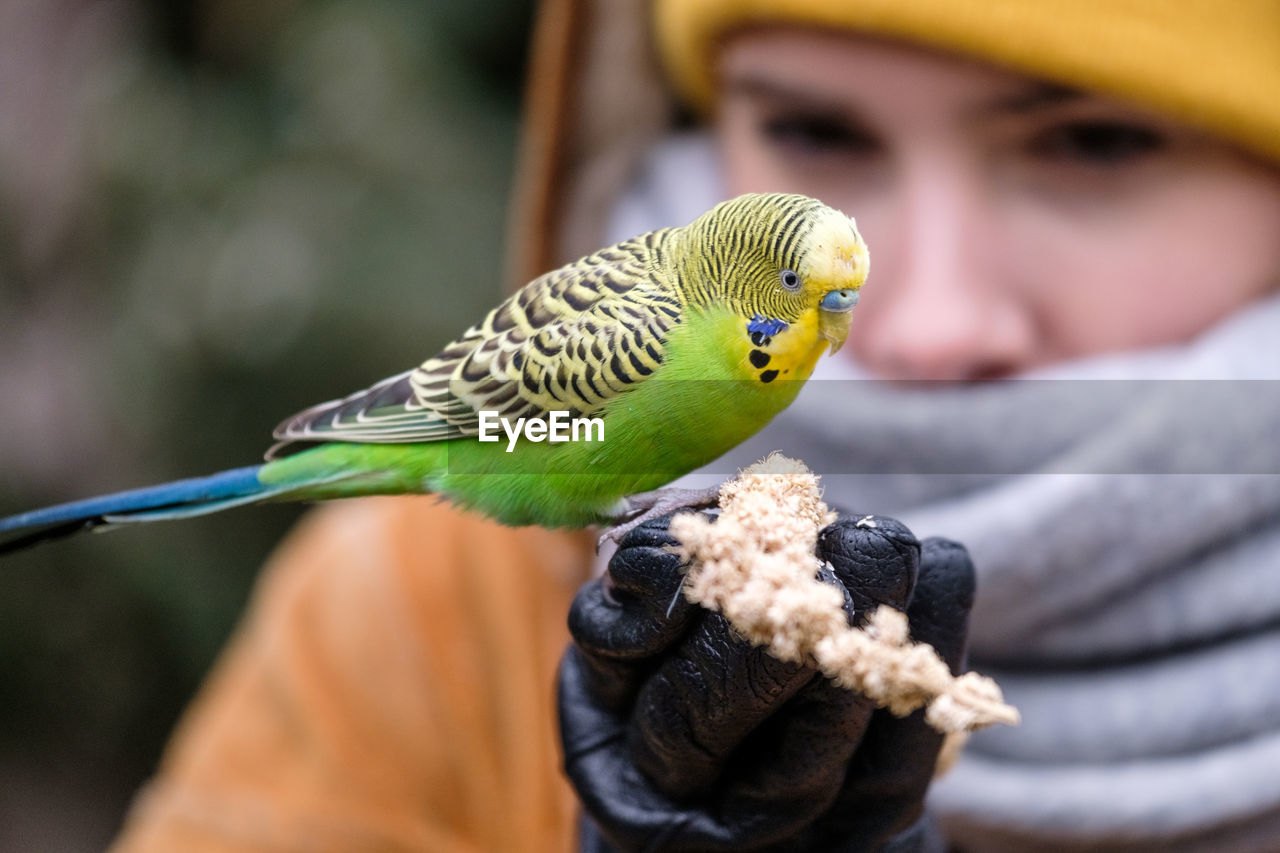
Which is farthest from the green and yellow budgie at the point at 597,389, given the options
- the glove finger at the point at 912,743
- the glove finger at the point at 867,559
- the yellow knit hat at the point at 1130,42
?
the yellow knit hat at the point at 1130,42

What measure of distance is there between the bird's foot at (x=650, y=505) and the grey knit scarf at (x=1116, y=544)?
0.58 m

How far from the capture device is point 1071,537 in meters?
1.57

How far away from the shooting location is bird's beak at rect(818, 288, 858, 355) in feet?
2.31

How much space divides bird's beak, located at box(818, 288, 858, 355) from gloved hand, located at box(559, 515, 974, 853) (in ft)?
0.55

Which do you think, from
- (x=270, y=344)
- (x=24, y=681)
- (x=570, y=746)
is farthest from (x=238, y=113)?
(x=570, y=746)

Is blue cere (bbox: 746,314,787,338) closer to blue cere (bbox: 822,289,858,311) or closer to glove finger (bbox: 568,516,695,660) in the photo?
blue cere (bbox: 822,289,858,311)

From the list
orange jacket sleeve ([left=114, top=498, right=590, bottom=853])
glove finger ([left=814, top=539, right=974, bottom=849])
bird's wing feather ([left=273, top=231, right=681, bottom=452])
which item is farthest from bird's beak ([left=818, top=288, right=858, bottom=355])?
orange jacket sleeve ([left=114, top=498, right=590, bottom=853])

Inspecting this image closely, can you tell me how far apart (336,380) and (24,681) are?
4.70 feet

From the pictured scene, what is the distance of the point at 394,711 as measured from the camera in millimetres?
2254

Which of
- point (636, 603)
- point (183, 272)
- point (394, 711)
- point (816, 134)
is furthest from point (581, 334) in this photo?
point (183, 272)

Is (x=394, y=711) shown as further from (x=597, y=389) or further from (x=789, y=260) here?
(x=789, y=260)

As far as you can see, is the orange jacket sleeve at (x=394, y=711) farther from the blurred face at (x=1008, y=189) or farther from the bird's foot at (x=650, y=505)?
the bird's foot at (x=650, y=505)

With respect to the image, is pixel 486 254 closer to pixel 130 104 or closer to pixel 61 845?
pixel 130 104

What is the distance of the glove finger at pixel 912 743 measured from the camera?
38.7 inches
